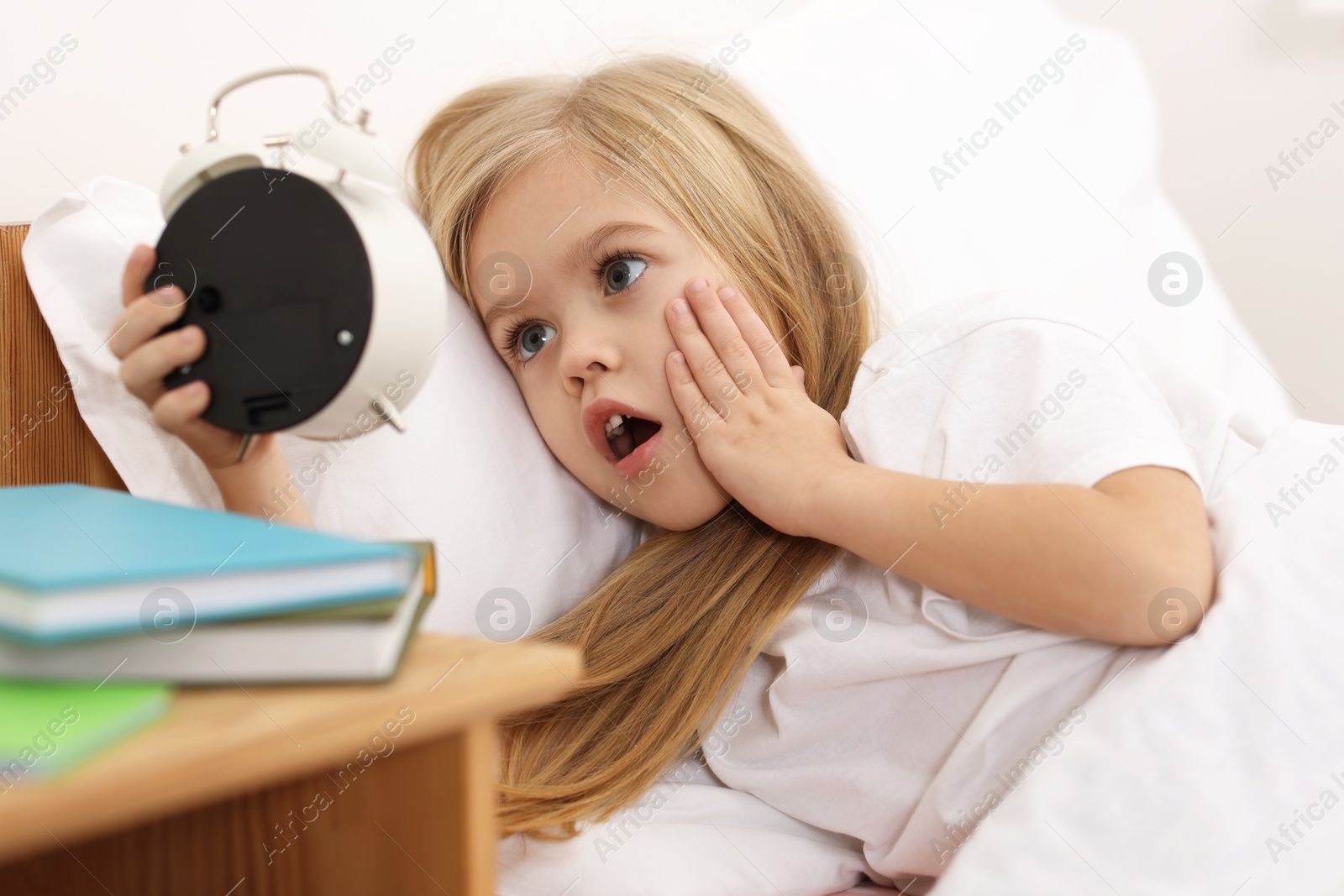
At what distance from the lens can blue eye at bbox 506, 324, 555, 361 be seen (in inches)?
40.7

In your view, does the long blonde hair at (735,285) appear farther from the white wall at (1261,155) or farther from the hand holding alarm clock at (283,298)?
the white wall at (1261,155)

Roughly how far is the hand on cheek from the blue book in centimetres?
46

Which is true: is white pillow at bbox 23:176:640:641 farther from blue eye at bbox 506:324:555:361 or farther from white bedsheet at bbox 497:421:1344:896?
white bedsheet at bbox 497:421:1344:896

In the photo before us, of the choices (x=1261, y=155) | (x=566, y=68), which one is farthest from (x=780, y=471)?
(x=1261, y=155)

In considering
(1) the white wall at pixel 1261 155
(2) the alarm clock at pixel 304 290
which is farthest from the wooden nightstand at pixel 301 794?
(1) the white wall at pixel 1261 155

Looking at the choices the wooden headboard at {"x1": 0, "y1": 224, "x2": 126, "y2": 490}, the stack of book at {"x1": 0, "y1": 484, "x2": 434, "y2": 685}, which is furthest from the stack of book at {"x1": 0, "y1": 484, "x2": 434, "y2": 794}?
the wooden headboard at {"x1": 0, "y1": 224, "x2": 126, "y2": 490}

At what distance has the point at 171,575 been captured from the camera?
14.0 inches

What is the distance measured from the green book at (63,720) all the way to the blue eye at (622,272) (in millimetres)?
652

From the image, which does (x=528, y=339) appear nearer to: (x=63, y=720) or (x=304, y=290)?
(x=304, y=290)

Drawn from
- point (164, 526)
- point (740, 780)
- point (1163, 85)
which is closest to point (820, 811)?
point (740, 780)

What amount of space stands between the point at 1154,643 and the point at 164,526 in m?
0.65

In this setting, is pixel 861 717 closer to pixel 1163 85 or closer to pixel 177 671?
pixel 177 671

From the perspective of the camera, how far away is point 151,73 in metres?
0.98

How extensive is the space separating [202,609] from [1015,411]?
0.62 metres
